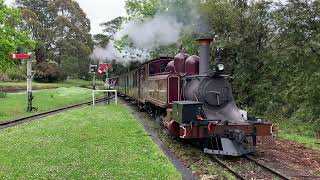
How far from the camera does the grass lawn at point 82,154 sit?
26.5ft

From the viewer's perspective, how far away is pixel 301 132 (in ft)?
49.1

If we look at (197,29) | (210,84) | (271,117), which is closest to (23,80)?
(197,29)

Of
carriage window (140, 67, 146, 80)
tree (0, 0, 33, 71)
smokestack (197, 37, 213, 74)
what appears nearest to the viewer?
smokestack (197, 37, 213, 74)

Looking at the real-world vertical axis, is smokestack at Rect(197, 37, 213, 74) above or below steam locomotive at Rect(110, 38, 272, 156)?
above

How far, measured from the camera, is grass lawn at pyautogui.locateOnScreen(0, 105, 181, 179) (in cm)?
806

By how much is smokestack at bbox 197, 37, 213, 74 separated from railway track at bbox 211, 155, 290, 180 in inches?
106

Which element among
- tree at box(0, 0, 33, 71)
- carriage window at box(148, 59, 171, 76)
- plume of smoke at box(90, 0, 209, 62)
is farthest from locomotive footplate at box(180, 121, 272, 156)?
tree at box(0, 0, 33, 71)

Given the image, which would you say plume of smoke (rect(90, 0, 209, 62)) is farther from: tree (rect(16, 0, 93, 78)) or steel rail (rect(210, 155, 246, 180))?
tree (rect(16, 0, 93, 78))

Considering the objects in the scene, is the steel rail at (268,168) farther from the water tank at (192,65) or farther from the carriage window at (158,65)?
the carriage window at (158,65)

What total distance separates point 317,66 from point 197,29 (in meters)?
8.04

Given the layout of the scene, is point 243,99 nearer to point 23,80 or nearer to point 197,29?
point 197,29

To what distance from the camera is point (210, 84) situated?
37.0ft

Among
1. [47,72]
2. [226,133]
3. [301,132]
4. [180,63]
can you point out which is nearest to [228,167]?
[226,133]

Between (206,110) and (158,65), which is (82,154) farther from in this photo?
(158,65)
